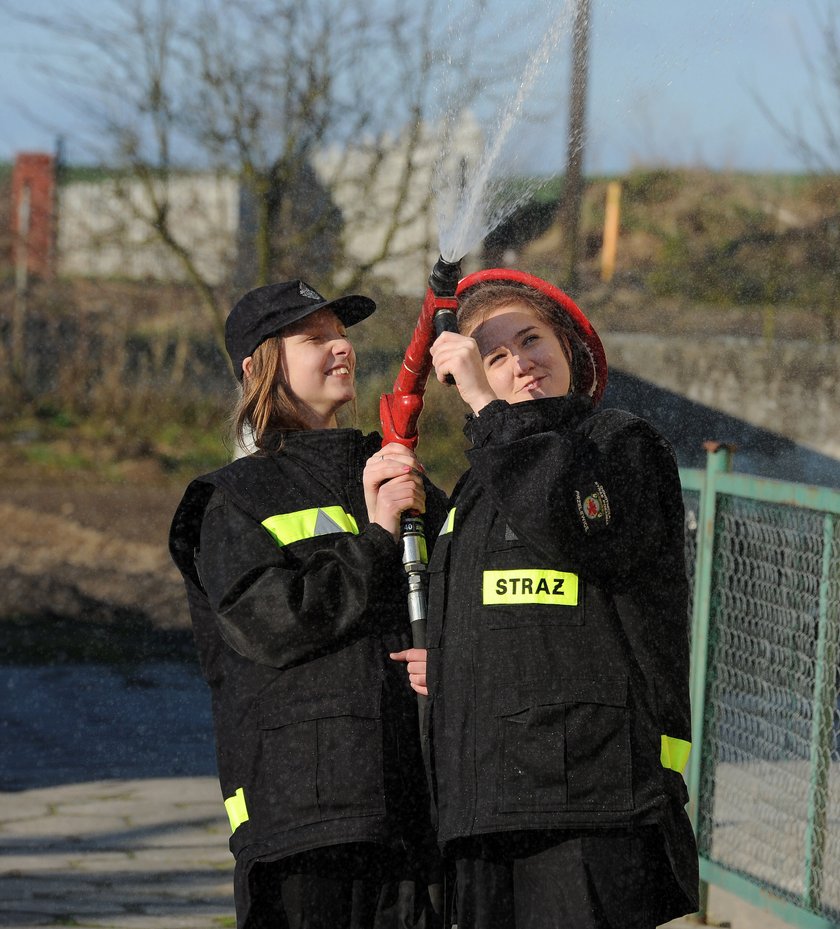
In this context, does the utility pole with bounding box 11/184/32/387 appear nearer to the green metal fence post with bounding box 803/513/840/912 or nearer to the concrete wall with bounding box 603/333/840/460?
the concrete wall with bounding box 603/333/840/460

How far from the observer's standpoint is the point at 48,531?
46.2ft

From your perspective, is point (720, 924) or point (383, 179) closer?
point (720, 924)

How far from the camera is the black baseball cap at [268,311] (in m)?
3.04

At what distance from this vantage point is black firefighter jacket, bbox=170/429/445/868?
2730 millimetres

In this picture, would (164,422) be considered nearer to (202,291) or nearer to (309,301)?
(202,291)

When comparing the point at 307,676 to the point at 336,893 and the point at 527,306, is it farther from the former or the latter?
the point at 527,306

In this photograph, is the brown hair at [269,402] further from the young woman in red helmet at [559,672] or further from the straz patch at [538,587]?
the straz patch at [538,587]

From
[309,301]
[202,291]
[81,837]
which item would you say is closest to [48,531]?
[202,291]

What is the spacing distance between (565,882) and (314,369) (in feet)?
3.90

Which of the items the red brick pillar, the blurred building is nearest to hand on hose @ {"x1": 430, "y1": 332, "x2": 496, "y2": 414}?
the blurred building

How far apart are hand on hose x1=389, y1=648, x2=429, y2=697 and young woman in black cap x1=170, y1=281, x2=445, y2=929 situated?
2.6 inches

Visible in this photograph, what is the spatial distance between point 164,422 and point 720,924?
44.6ft

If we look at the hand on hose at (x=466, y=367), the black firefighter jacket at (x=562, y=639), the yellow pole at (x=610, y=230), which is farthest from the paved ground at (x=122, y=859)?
the yellow pole at (x=610, y=230)

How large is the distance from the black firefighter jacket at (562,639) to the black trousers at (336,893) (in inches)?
9.3
